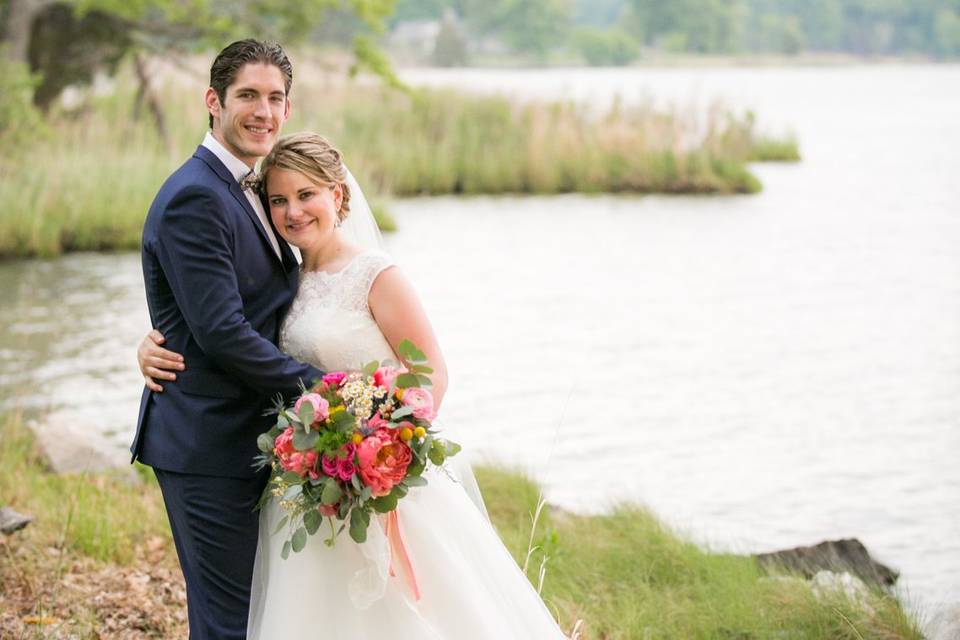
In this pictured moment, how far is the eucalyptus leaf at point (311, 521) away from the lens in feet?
11.1

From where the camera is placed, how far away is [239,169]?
12.2ft

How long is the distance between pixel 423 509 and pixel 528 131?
71.3ft

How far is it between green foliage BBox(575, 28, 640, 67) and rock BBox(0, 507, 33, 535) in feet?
283

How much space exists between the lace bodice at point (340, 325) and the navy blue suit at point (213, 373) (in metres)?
0.08

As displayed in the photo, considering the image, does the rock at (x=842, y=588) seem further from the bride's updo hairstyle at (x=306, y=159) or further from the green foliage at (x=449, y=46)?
the green foliage at (x=449, y=46)

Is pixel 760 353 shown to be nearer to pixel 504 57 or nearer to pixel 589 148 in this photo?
pixel 589 148

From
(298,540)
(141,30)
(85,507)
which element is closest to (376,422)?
(298,540)

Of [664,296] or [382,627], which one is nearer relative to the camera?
[382,627]

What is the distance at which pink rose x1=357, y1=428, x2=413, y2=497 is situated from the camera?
10.7 ft

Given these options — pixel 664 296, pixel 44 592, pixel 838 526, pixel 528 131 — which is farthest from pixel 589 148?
pixel 44 592

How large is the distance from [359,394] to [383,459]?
188 mm

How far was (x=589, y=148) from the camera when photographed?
24.9 meters

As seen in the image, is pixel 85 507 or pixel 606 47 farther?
pixel 606 47

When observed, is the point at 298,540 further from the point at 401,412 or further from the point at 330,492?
the point at 401,412
